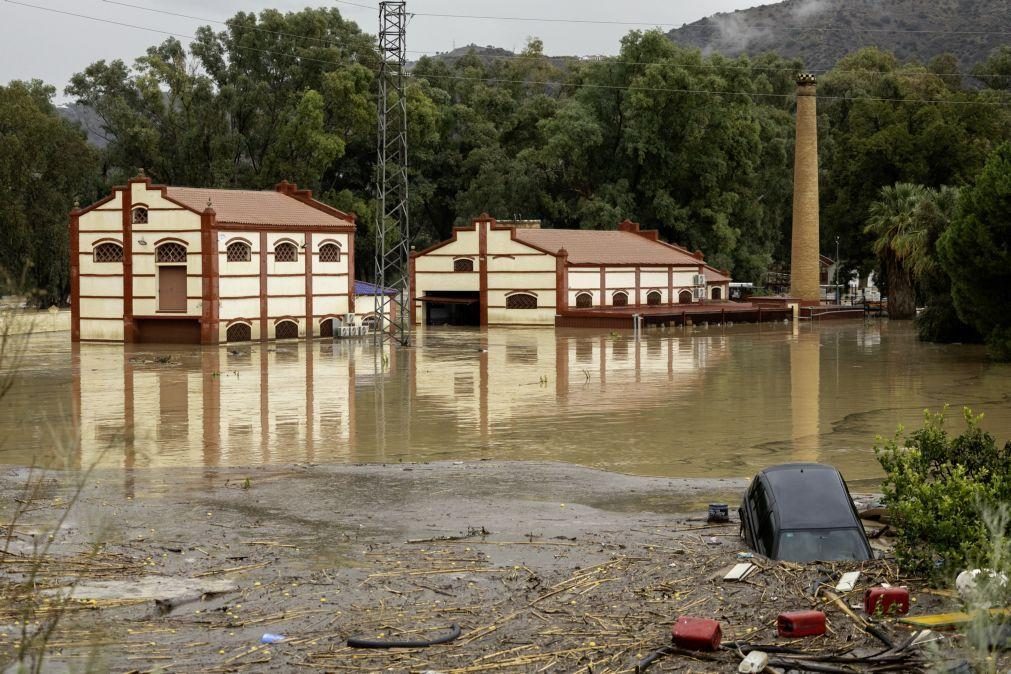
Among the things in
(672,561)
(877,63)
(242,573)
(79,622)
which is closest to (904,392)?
(672,561)

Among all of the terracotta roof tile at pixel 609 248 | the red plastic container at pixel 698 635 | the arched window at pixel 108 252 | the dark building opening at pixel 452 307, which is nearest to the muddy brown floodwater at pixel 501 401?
the arched window at pixel 108 252

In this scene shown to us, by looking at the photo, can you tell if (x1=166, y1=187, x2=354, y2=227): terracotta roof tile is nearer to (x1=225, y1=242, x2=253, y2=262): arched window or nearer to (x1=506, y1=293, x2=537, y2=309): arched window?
(x1=225, y1=242, x2=253, y2=262): arched window

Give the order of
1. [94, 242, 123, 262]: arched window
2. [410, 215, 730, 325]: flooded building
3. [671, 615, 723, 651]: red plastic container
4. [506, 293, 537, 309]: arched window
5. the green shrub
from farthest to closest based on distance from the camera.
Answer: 1. [506, 293, 537, 309]: arched window
2. [410, 215, 730, 325]: flooded building
3. [94, 242, 123, 262]: arched window
4. the green shrub
5. [671, 615, 723, 651]: red plastic container

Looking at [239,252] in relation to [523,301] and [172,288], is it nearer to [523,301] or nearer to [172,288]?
[172,288]

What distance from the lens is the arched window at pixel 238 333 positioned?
5397 centimetres

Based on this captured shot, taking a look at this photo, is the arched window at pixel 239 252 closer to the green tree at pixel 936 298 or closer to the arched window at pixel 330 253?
the arched window at pixel 330 253

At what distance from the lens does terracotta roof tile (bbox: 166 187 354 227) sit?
5462 cm

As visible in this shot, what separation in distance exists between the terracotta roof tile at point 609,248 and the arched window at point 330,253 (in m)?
12.6

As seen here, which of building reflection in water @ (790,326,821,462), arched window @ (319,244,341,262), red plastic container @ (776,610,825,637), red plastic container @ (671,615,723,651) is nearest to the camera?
red plastic container @ (671,615,723,651)

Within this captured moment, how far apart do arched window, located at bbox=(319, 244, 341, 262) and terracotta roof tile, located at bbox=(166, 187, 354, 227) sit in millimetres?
1003

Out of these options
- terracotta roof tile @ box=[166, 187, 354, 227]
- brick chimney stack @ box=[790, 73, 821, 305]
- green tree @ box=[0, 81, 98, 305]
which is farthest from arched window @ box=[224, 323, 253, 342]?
brick chimney stack @ box=[790, 73, 821, 305]

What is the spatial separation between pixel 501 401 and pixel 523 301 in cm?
3585

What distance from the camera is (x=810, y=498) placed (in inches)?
538

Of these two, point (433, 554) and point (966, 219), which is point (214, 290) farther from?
point (433, 554)
